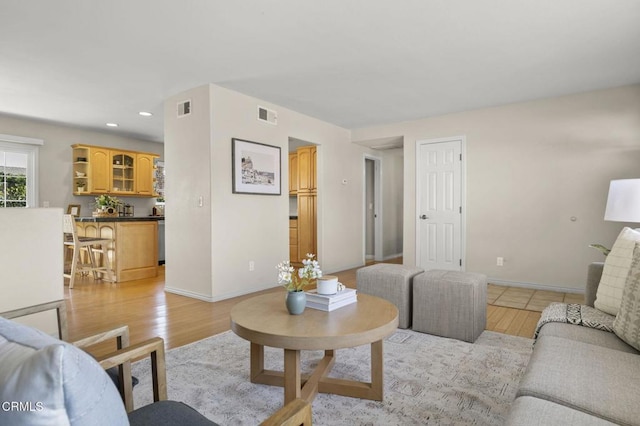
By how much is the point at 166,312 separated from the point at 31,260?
1248 mm

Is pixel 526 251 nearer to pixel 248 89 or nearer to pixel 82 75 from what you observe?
pixel 248 89

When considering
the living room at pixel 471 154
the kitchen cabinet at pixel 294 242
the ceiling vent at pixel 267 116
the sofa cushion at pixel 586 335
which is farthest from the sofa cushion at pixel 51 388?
the kitchen cabinet at pixel 294 242

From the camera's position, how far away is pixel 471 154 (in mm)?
5012

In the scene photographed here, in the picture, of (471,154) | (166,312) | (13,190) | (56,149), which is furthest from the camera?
(56,149)

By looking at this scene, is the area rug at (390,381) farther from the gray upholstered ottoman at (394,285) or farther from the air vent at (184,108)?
the air vent at (184,108)

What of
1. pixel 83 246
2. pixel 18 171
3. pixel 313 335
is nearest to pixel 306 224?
pixel 83 246

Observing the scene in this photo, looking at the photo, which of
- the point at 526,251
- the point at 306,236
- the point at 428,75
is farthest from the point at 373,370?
the point at 306,236

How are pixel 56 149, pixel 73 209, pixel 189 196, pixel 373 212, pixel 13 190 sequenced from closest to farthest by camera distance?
pixel 189 196, pixel 13 190, pixel 56 149, pixel 73 209, pixel 373 212

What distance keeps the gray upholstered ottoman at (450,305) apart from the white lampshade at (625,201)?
1211 millimetres

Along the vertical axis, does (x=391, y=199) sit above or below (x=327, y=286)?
above

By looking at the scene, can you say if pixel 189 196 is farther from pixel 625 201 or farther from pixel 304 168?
pixel 625 201

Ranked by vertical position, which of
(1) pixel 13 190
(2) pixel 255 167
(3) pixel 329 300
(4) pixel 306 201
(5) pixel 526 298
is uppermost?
(2) pixel 255 167

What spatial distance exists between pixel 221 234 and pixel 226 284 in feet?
1.91

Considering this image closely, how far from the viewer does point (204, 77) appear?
12.1 ft
